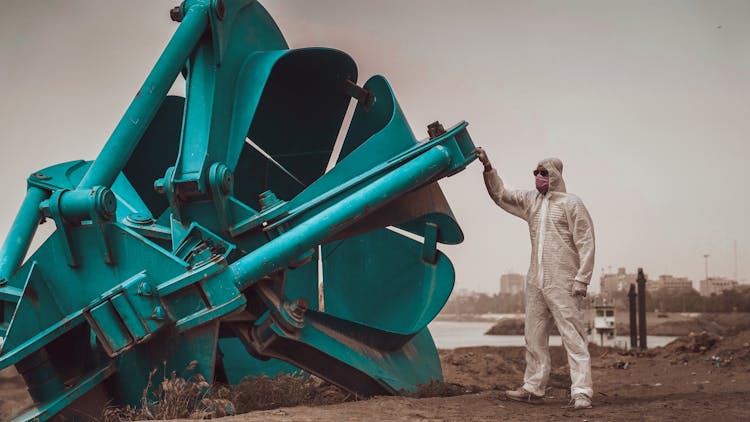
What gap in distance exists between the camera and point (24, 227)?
7961 mm

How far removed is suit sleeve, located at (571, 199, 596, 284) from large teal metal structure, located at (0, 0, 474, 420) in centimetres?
104

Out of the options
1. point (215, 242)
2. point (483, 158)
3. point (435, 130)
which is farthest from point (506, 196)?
point (215, 242)

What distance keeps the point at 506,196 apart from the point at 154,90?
3033mm

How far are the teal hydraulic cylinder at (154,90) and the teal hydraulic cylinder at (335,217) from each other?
4.64 feet

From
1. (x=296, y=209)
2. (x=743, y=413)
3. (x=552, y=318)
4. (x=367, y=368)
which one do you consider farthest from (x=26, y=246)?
(x=743, y=413)

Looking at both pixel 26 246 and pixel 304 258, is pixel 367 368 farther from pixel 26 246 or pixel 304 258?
pixel 26 246

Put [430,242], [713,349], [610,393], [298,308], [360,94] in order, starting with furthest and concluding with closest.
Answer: [713,349]
[610,393]
[360,94]
[430,242]
[298,308]

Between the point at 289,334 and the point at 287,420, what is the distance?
126 cm

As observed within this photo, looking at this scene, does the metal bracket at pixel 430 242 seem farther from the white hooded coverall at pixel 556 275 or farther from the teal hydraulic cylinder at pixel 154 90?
the teal hydraulic cylinder at pixel 154 90

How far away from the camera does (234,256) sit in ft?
23.6

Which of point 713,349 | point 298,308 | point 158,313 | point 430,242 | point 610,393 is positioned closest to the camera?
point 158,313

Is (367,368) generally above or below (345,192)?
below

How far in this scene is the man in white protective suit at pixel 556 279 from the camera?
6.77 meters

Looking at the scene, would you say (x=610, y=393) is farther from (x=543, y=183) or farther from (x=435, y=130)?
(x=435, y=130)
